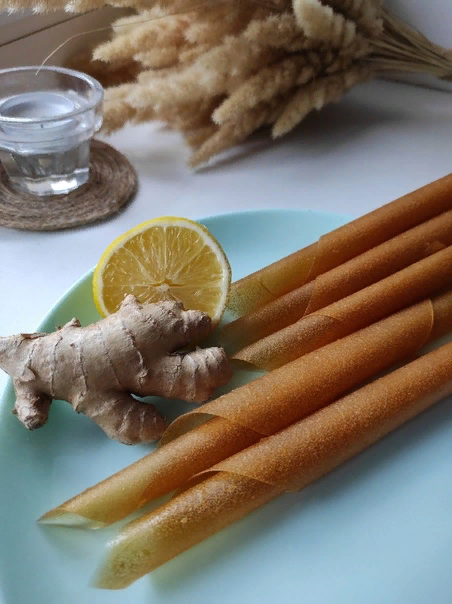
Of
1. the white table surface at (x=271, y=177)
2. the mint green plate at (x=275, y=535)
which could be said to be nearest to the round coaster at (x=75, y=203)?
the white table surface at (x=271, y=177)

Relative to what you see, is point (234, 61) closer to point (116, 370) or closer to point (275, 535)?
point (116, 370)

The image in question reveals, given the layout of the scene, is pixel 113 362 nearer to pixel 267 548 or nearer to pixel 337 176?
pixel 267 548

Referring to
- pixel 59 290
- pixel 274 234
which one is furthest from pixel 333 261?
pixel 59 290

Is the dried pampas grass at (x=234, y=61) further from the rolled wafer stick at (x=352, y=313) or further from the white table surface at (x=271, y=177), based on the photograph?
the rolled wafer stick at (x=352, y=313)

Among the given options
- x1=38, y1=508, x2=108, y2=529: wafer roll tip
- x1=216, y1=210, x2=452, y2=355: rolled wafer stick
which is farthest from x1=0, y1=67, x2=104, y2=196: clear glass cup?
x1=38, y1=508, x2=108, y2=529: wafer roll tip

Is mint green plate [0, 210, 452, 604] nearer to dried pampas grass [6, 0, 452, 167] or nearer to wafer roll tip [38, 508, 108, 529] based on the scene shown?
wafer roll tip [38, 508, 108, 529]

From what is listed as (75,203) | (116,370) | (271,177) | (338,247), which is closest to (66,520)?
(116,370)
